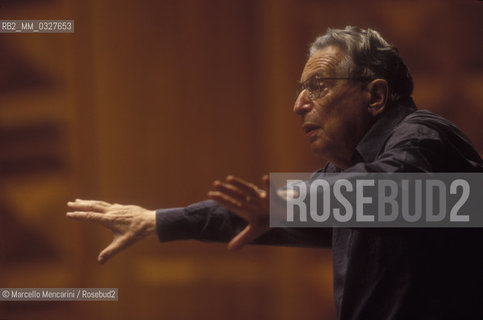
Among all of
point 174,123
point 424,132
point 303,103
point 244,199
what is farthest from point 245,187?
point 174,123

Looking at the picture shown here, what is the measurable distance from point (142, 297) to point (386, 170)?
6.15ft

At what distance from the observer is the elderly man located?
1058 millimetres

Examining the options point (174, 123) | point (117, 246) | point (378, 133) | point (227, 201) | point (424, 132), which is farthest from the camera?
point (174, 123)

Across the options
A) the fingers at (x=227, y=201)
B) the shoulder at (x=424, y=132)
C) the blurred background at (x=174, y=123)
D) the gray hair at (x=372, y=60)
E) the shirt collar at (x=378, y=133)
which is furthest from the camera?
the blurred background at (x=174, y=123)

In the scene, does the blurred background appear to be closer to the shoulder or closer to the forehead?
the forehead

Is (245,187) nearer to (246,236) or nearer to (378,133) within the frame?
(246,236)

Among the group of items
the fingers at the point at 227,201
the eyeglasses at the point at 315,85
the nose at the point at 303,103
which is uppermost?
the eyeglasses at the point at 315,85

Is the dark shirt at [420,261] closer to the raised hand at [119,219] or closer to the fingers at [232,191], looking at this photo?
the fingers at [232,191]

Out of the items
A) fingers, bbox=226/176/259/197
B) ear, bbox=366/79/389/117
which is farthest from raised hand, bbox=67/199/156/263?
ear, bbox=366/79/389/117

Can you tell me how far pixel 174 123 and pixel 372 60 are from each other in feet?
4.58

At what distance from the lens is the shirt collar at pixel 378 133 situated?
1.28 metres

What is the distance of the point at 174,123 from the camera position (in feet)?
8.55

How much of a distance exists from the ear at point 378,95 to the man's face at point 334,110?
0.5 inches

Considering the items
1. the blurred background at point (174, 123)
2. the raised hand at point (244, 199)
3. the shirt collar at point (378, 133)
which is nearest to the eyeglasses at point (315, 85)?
the shirt collar at point (378, 133)
